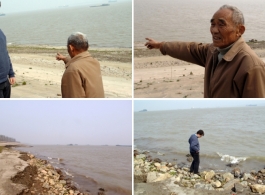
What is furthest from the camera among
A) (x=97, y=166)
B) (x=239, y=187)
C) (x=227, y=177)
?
(x=97, y=166)

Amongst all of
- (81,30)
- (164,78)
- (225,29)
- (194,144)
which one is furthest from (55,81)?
(81,30)

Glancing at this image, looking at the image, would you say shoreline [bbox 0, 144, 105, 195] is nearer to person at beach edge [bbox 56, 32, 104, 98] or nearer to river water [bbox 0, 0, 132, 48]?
person at beach edge [bbox 56, 32, 104, 98]

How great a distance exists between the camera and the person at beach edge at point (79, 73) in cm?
198

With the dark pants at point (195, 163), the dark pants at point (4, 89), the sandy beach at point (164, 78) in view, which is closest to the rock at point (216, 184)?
the dark pants at point (195, 163)

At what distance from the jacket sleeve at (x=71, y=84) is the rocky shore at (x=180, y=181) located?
4.87 feet

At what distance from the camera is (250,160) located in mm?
4965

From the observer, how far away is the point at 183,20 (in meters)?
19.0

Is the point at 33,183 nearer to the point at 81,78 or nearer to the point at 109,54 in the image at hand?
the point at 81,78

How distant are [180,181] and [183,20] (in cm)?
1699

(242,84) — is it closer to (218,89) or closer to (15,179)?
(218,89)

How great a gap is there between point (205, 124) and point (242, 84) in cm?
467

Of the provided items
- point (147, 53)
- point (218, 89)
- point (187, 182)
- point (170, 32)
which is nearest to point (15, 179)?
point (187, 182)

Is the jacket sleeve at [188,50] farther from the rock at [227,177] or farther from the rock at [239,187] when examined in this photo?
the rock at [227,177]

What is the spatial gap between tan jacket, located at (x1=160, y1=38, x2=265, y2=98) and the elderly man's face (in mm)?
49
